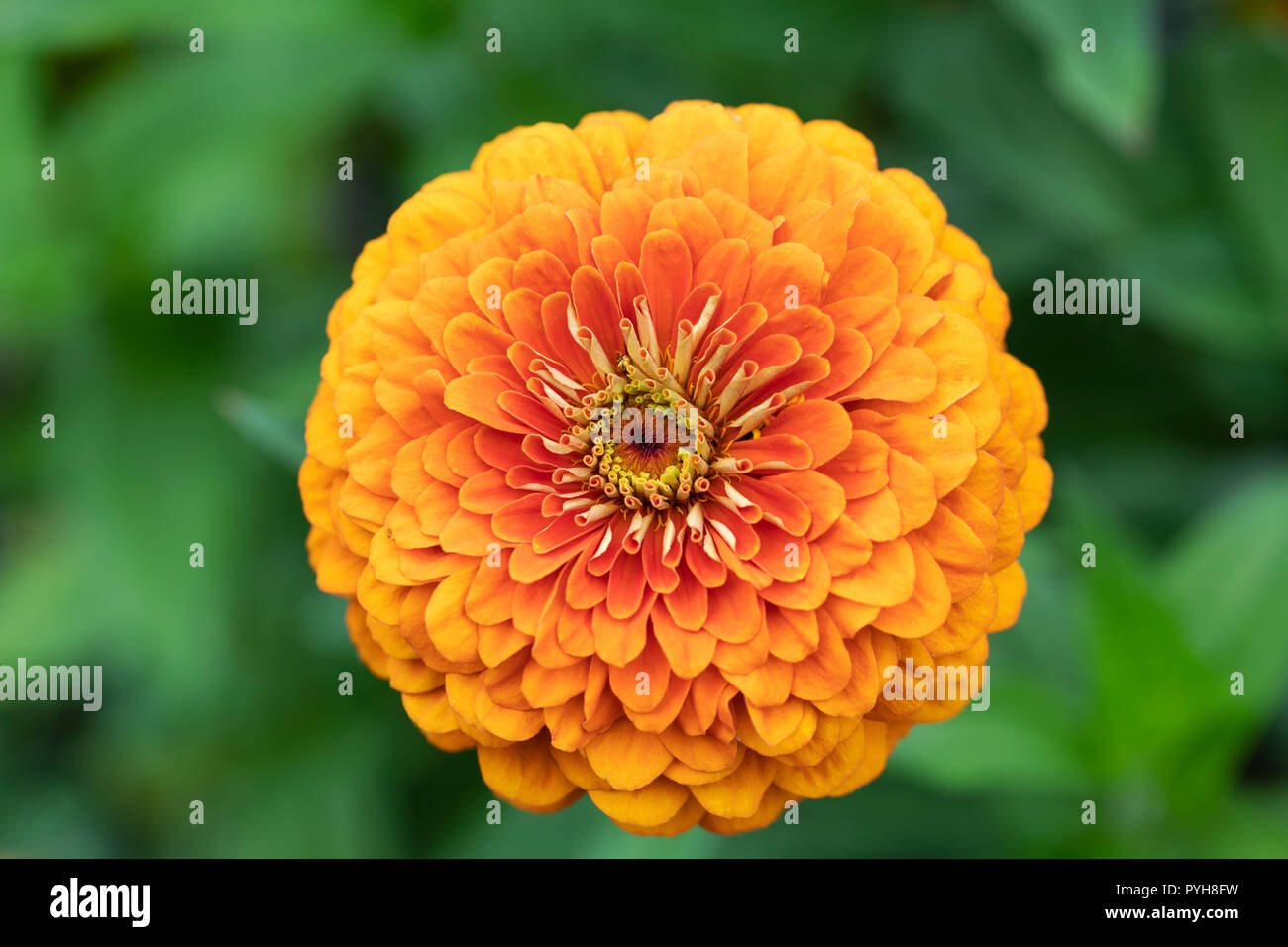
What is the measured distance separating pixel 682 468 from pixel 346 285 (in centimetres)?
207

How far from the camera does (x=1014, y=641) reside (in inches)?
92.9

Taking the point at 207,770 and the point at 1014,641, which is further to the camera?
the point at 207,770

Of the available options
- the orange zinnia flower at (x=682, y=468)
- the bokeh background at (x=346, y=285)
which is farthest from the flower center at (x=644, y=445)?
the bokeh background at (x=346, y=285)

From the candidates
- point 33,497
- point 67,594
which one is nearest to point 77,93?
point 33,497

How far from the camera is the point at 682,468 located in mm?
1690

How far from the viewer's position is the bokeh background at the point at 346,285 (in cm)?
260

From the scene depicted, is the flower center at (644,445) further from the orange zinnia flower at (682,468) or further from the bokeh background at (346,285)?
the bokeh background at (346,285)

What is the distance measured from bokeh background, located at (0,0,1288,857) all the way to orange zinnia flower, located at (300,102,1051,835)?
881 mm

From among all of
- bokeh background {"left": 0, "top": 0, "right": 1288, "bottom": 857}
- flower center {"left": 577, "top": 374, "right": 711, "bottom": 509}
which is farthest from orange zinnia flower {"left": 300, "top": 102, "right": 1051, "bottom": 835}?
bokeh background {"left": 0, "top": 0, "right": 1288, "bottom": 857}

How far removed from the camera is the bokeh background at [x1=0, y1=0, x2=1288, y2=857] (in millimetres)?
2604

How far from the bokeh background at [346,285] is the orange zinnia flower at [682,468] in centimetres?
88
